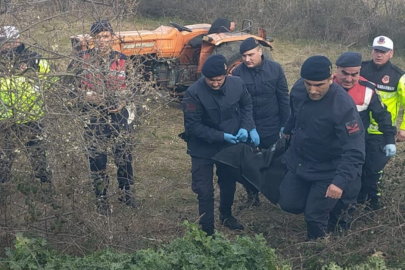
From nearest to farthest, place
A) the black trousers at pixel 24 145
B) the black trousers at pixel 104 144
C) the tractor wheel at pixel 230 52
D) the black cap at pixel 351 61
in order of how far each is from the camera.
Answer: the black trousers at pixel 24 145, the black trousers at pixel 104 144, the black cap at pixel 351 61, the tractor wheel at pixel 230 52

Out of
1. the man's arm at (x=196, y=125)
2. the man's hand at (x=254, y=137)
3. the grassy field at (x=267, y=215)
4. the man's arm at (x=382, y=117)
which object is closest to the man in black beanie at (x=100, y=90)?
the grassy field at (x=267, y=215)

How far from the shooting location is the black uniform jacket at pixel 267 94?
6086mm

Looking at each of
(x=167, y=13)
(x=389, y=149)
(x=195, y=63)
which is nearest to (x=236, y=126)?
(x=389, y=149)

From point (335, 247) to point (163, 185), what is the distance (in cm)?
245

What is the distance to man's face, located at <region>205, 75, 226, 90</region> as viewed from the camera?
540 centimetres

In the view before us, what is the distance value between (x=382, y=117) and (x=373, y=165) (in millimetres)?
460

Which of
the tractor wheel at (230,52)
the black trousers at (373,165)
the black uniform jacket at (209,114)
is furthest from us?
the tractor wheel at (230,52)

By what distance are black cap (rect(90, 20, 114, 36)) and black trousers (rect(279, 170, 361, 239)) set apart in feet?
6.23

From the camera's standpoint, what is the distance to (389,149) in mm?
5520

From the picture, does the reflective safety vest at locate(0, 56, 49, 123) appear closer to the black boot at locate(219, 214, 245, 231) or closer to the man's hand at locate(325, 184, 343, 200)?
the man's hand at locate(325, 184, 343, 200)

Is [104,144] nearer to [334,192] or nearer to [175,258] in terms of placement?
[175,258]

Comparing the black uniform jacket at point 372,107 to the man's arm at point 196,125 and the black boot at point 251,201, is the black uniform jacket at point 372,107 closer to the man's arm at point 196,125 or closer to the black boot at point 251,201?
the man's arm at point 196,125

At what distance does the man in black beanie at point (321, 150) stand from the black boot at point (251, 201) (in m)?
0.93

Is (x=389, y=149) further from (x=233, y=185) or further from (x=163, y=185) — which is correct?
(x=163, y=185)
